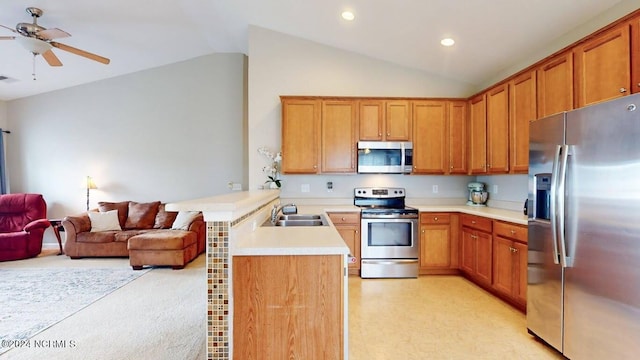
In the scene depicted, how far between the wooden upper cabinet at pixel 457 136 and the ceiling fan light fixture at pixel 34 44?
193 inches

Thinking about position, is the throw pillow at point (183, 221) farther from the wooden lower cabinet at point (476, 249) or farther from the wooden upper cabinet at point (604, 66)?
the wooden upper cabinet at point (604, 66)

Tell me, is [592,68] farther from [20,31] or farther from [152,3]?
[20,31]

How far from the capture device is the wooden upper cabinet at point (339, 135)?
4.20m

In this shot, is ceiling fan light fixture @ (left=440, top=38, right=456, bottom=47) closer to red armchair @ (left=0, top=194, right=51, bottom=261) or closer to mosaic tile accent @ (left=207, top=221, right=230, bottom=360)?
mosaic tile accent @ (left=207, top=221, right=230, bottom=360)

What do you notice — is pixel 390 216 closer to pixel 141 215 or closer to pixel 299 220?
pixel 299 220

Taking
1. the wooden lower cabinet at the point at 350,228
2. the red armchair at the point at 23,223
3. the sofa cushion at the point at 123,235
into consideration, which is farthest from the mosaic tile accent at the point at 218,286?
the red armchair at the point at 23,223

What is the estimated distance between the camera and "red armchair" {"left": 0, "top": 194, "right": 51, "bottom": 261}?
15.8ft

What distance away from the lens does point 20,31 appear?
3.19m

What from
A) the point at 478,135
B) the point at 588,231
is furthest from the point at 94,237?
the point at 588,231

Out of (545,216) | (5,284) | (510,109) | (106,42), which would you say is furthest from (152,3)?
(545,216)

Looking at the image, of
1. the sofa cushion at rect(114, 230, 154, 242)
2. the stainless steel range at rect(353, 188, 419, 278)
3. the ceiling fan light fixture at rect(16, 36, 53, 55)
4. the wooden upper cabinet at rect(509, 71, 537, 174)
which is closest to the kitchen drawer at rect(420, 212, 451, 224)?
the stainless steel range at rect(353, 188, 419, 278)

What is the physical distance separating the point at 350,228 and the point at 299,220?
1.19m

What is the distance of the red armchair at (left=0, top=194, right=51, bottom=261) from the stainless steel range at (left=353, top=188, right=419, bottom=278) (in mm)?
5194

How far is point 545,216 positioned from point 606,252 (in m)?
0.47
